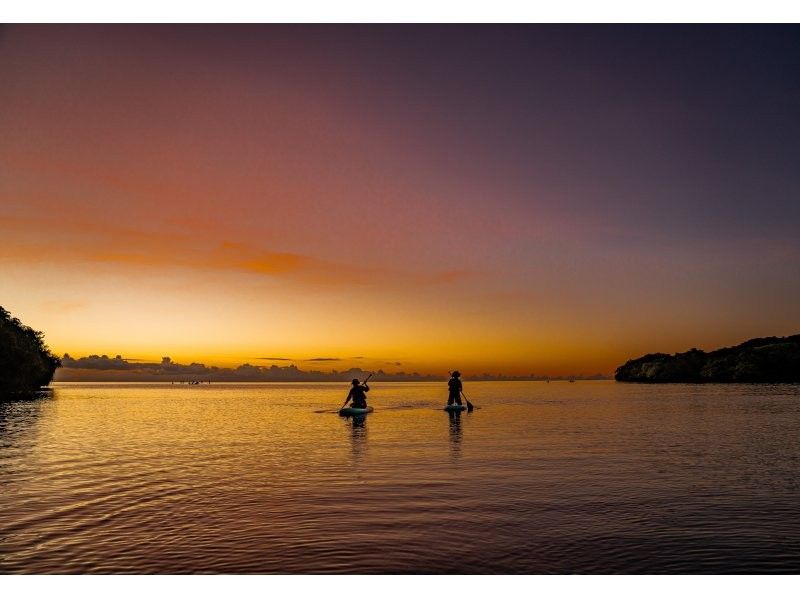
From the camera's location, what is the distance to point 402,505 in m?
18.0

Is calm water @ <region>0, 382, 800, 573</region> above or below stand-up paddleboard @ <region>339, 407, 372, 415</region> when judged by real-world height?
below

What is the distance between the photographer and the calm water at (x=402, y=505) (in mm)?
12828

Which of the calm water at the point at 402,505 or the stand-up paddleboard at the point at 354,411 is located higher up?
the stand-up paddleboard at the point at 354,411

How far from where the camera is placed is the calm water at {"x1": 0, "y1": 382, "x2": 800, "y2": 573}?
12828 mm
